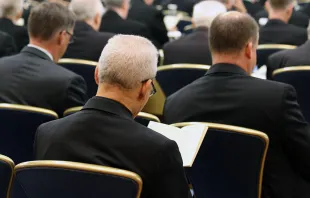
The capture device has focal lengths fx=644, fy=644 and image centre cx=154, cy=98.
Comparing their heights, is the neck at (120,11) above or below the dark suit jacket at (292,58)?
below

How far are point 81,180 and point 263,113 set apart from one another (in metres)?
1.19

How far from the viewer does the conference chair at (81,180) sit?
81.0 inches

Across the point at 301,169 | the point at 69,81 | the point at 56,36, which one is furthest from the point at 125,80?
the point at 56,36

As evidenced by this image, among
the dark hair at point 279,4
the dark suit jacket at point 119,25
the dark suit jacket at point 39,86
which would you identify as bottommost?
the dark suit jacket at point 119,25

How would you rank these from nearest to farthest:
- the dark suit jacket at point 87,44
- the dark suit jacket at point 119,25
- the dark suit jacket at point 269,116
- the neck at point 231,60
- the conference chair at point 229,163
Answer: the conference chair at point 229,163, the dark suit jacket at point 269,116, the neck at point 231,60, the dark suit jacket at point 87,44, the dark suit jacket at point 119,25

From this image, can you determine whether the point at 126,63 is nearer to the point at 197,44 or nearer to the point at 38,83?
the point at 38,83

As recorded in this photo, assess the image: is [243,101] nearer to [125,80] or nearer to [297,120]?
[297,120]

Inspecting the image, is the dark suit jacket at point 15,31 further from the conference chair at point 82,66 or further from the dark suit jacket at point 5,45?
the conference chair at point 82,66

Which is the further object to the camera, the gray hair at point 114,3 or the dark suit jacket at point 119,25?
the gray hair at point 114,3

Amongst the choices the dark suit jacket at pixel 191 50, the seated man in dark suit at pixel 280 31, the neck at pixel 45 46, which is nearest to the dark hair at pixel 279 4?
the seated man in dark suit at pixel 280 31

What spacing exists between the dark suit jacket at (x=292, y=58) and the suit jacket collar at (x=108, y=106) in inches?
96.6

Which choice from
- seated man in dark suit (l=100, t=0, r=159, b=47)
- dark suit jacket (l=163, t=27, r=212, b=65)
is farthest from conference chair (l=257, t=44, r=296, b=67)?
seated man in dark suit (l=100, t=0, r=159, b=47)

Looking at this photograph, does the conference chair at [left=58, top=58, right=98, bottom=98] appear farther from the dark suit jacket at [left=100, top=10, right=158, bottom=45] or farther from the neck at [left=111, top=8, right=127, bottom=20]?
the neck at [left=111, top=8, right=127, bottom=20]

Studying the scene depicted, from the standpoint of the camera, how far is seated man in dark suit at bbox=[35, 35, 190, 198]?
2.18 m
